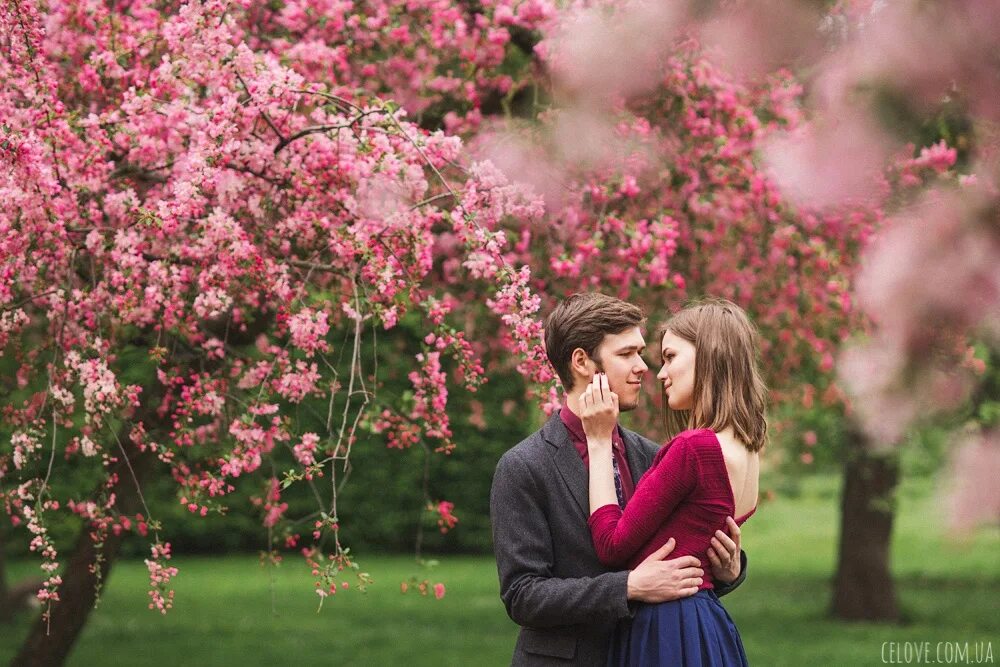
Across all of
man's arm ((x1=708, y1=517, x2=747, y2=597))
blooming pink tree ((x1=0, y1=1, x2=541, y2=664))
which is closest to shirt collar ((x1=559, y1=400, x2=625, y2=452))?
man's arm ((x1=708, y1=517, x2=747, y2=597))

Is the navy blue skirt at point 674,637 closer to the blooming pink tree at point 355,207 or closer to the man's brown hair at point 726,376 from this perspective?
the man's brown hair at point 726,376

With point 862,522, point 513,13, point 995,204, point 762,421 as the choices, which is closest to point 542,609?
point 762,421

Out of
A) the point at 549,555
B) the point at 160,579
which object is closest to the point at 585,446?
the point at 549,555

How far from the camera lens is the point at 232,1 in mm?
3979

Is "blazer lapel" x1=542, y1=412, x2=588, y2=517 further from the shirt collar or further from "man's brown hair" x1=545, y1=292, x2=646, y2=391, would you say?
"man's brown hair" x1=545, y1=292, x2=646, y2=391

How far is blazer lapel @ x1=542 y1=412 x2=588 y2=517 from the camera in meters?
2.82

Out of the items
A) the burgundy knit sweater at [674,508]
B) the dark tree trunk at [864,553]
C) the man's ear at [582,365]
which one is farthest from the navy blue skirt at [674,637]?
the dark tree trunk at [864,553]

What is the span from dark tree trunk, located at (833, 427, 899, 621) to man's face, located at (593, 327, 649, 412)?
7.45 m

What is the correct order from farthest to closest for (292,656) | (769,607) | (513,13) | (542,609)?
(769,607) < (292,656) < (513,13) < (542,609)

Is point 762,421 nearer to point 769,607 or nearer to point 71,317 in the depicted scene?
point 71,317

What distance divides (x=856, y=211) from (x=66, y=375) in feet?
12.9

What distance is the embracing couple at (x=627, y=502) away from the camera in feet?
8.81

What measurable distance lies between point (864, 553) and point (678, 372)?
7.70 m

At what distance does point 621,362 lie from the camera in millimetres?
2826
